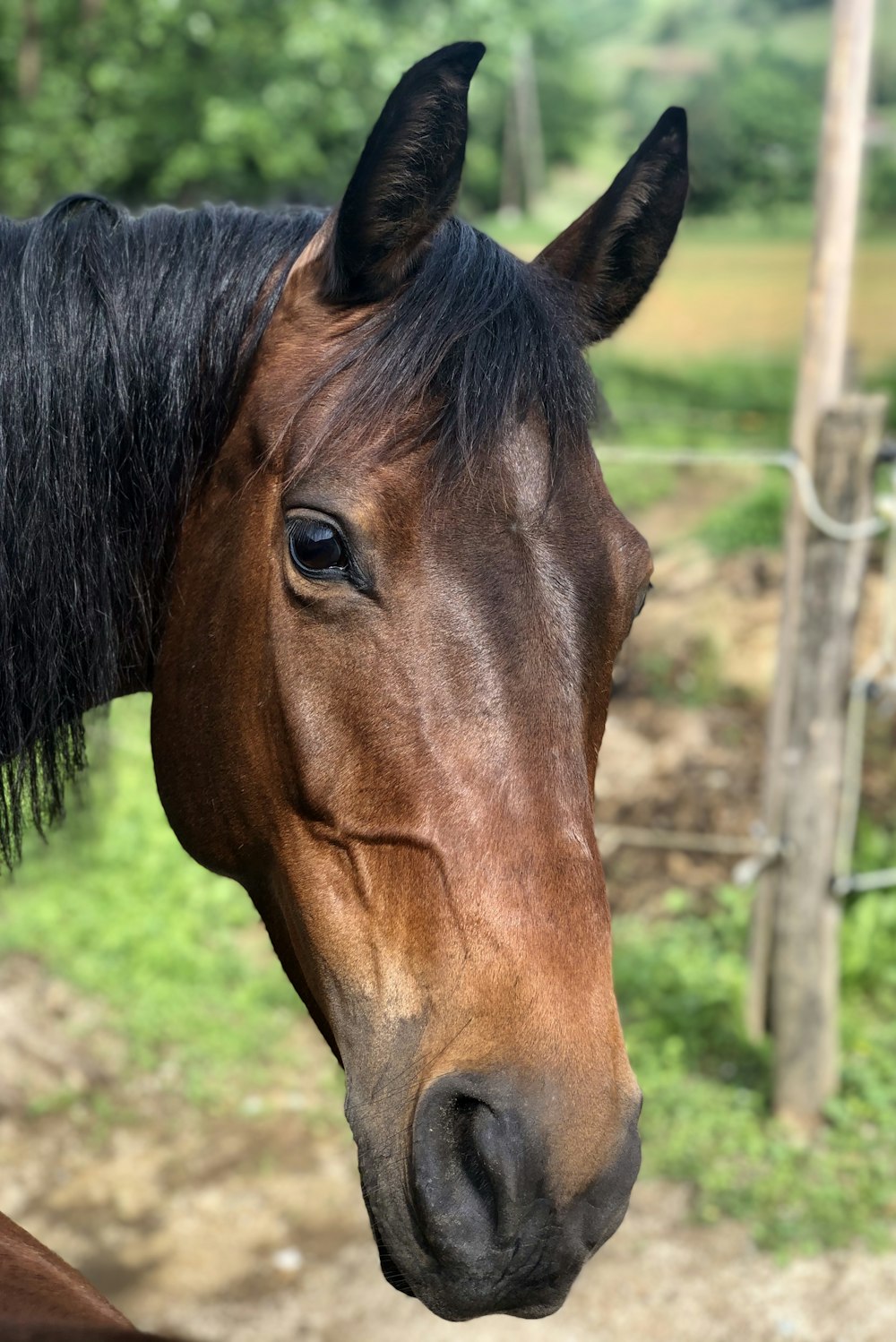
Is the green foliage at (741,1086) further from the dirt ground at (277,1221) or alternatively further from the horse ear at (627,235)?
the horse ear at (627,235)

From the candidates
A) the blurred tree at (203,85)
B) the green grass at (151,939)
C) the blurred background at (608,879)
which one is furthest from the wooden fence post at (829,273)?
the blurred tree at (203,85)

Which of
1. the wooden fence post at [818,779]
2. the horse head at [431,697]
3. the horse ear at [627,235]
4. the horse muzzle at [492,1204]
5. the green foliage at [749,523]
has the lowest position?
the green foliage at [749,523]

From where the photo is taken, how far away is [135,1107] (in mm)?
4441

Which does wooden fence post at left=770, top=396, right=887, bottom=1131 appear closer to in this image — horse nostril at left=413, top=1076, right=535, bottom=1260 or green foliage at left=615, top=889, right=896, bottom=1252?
green foliage at left=615, top=889, right=896, bottom=1252

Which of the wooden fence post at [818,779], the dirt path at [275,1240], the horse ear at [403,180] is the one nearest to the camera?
the horse ear at [403,180]

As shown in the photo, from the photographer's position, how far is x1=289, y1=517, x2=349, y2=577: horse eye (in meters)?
1.51

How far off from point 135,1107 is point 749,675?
156 inches

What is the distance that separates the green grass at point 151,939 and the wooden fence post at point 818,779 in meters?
2.03

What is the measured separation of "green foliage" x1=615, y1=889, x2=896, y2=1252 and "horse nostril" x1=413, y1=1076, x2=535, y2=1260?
9.29 ft

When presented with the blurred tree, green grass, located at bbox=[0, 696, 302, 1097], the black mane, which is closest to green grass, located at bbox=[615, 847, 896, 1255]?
green grass, located at bbox=[0, 696, 302, 1097]

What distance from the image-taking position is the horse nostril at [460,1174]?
127 centimetres

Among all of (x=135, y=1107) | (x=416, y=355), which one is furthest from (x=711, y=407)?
(x=416, y=355)

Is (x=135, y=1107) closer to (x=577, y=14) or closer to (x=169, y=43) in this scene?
(x=169, y=43)

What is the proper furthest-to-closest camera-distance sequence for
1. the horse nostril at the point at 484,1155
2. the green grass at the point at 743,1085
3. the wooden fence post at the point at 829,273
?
the wooden fence post at the point at 829,273
the green grass at the point at 743,1085
the horse nostril at the point at 484,1155
